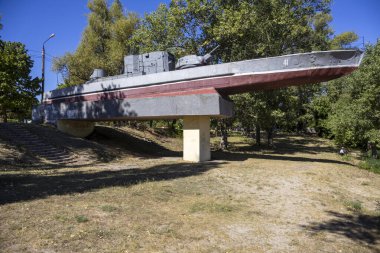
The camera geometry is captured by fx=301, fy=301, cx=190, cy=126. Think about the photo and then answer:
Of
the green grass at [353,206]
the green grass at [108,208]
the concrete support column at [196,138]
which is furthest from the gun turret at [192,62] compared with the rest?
the green grass at [108,208]

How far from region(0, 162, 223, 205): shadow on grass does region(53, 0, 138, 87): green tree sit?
2673 centimetres

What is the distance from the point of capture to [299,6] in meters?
32.4

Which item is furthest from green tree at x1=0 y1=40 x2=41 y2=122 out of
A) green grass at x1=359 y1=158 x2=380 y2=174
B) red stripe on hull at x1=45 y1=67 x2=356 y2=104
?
green grass at x1=359 y1=158 x2=380 y2=174

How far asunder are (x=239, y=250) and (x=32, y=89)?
83.9 ft

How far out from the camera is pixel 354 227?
8.64m

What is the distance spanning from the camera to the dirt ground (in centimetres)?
696

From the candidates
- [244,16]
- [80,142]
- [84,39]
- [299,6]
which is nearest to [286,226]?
[80,142]

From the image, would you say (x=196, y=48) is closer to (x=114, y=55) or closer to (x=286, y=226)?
(x=114, y=55)

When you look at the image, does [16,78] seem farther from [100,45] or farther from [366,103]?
[366,103]

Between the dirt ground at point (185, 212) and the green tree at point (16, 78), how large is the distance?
12254 mm

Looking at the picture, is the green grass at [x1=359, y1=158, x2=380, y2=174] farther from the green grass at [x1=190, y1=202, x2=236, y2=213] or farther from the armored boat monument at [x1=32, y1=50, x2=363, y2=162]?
the green grass at [x1=190, y1=202, x2=236, y2=213]

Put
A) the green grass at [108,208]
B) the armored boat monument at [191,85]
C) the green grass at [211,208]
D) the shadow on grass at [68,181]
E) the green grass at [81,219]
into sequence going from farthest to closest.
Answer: the armored boat monument at [191,85] < the shadow on grass at [68,181] < the green grass at [211,208] < the green grass at [108,208] < the green grass at [81,219]

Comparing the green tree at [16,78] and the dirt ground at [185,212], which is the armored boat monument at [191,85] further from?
the dirt ground at [185,212]

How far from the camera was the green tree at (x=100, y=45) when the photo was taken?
4034 cm
